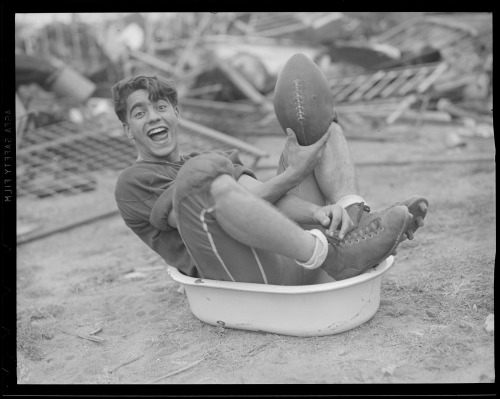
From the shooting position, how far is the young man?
6.26ft

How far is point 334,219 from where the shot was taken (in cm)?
201

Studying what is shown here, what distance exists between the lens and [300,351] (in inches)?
81.2

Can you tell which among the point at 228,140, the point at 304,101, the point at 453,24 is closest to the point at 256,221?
the point at 304,101

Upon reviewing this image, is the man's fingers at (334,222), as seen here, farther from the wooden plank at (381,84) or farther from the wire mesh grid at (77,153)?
the wooden plank at (381,84)

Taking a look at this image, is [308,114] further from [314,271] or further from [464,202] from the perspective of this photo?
[464,202]

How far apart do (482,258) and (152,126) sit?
147 centimetres

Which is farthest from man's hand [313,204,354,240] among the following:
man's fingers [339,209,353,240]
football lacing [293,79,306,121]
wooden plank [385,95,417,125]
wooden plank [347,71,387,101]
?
wooden plank [347,71,387,101]

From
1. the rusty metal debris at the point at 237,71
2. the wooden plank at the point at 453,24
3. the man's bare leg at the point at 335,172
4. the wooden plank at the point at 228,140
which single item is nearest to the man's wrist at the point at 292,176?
the man's bare leg at the point at 335,172

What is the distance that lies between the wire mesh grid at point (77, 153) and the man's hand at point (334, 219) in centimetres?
220

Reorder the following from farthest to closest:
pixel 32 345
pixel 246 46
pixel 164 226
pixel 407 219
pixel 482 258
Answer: pixel 246 46
pixel 482 258
pixel 32 345
pixel 164 226
pixel 407 219

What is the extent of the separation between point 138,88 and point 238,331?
37.0 inches

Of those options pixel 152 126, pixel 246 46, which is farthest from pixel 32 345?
pixel 246 46

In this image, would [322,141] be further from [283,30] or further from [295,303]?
[283,30]

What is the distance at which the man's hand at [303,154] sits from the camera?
6.97ft
